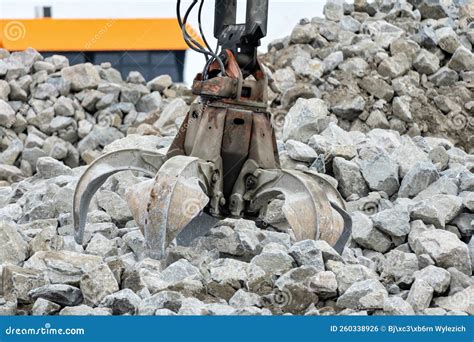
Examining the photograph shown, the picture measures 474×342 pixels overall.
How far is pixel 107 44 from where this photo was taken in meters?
9.54

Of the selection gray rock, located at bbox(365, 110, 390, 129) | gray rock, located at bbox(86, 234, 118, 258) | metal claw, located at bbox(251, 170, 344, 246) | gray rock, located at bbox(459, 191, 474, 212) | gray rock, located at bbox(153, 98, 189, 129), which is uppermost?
metal claw, located at bbox(251, 170, 344, 246)

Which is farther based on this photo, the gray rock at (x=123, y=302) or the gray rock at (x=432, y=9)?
the gray rock at (x=432, y=9)

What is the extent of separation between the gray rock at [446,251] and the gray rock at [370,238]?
277 mm

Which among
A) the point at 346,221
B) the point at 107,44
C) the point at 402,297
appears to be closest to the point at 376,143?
the point at 346,221

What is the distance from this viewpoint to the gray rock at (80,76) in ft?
28.1

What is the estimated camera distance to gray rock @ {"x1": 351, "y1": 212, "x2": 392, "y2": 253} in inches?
176

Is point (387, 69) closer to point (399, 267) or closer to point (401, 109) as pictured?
point (401, 109)

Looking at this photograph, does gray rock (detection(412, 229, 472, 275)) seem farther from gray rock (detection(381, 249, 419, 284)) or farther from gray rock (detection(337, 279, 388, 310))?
gray rock (detection(337, 279, 388, 310))

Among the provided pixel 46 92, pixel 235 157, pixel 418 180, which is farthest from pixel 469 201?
pixel 46 92

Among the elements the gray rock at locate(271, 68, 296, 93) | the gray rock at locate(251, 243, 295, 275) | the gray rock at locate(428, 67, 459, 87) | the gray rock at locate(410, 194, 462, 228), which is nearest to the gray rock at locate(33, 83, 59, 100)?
the gray rock at locate(271, 68, 296, 93)

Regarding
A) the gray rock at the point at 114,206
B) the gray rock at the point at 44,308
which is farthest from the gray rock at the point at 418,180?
the gray rock at the point at 44,308

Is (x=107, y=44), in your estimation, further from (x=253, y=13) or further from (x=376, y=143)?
(x=253, y=13)

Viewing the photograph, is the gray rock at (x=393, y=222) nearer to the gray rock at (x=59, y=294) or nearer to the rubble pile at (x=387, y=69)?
the gray rock at (x=59, y=294)

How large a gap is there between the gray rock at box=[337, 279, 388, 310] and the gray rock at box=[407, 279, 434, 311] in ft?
0.77
